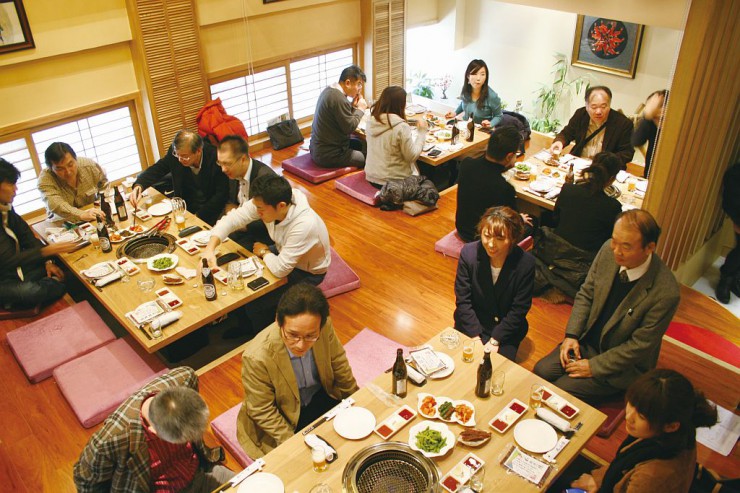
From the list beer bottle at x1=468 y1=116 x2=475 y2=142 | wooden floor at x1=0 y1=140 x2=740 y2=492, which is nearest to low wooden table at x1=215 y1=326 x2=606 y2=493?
wooden floor at x1=0 y1=140 x2=740 y2=492

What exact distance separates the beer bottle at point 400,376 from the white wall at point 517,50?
6565 millimetres

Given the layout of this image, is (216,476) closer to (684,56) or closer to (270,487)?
(270,487)

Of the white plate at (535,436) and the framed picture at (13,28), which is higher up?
the framed picture at (13,28)

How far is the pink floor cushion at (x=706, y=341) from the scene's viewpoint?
4.41m

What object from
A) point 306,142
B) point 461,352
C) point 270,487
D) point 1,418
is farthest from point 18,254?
point 306,142

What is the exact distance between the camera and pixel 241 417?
3.32m

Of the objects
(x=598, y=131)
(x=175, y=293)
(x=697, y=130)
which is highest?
(x=697, y=130)

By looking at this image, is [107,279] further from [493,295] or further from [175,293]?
[493,295]

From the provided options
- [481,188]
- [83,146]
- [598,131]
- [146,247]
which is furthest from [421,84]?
[146,247]

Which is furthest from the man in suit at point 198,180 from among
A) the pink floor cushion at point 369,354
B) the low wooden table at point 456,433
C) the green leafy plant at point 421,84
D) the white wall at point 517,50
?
the green leafy plant at point 421,84

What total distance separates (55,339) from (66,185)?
146cm

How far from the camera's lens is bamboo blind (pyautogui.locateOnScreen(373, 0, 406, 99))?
8383 millimetres

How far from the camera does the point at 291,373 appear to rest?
3.14 m

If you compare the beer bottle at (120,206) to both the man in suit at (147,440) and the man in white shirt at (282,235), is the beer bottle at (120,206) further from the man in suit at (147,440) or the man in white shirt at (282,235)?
the man in suit at (147,440)
